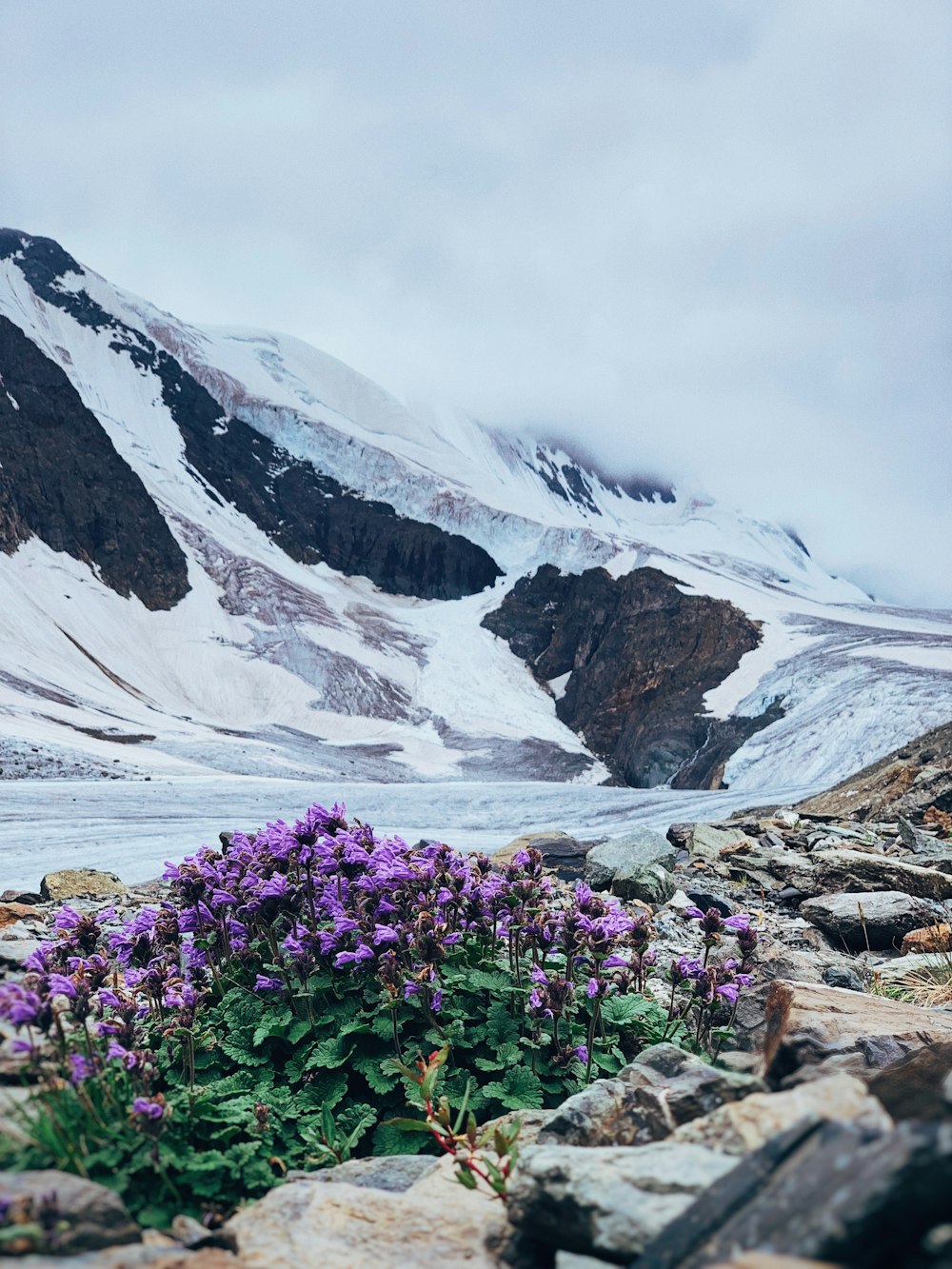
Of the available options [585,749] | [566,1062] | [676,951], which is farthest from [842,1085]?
[585,749]

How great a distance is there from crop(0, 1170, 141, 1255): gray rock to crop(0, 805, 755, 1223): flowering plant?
47 centimetres

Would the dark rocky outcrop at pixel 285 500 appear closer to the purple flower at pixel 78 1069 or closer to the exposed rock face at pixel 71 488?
the exposed rock face at pixel 71 488

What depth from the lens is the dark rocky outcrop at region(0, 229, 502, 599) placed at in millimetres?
80562

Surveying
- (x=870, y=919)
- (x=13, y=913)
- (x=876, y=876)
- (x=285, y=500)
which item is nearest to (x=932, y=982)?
(x=870, y=919)

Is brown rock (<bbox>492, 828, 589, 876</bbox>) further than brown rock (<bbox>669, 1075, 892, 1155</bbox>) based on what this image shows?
Yes

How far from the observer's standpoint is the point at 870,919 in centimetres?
712

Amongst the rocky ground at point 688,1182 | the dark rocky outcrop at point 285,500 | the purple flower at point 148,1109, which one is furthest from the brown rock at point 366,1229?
the dark rocky outcrop at point 285,500

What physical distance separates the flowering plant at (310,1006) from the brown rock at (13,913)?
335 cm

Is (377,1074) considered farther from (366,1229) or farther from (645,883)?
(645,883)

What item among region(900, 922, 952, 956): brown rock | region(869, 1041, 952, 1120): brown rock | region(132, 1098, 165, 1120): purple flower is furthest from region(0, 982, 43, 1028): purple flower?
region(900, 922, 952, 956): brown rock

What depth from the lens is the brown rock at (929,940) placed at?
258 inches

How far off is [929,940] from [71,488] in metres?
67.9

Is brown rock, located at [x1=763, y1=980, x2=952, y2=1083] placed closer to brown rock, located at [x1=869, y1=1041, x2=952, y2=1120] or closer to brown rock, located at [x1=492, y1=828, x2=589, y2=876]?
brown rock, located at [x1=869, y1=1041, x2=952, y2=1120]

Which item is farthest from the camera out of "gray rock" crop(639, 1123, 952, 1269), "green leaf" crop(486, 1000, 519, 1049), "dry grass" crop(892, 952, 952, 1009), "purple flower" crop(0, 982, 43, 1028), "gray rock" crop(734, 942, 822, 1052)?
"dry grass" crop(892, 952, 952, 1009)
